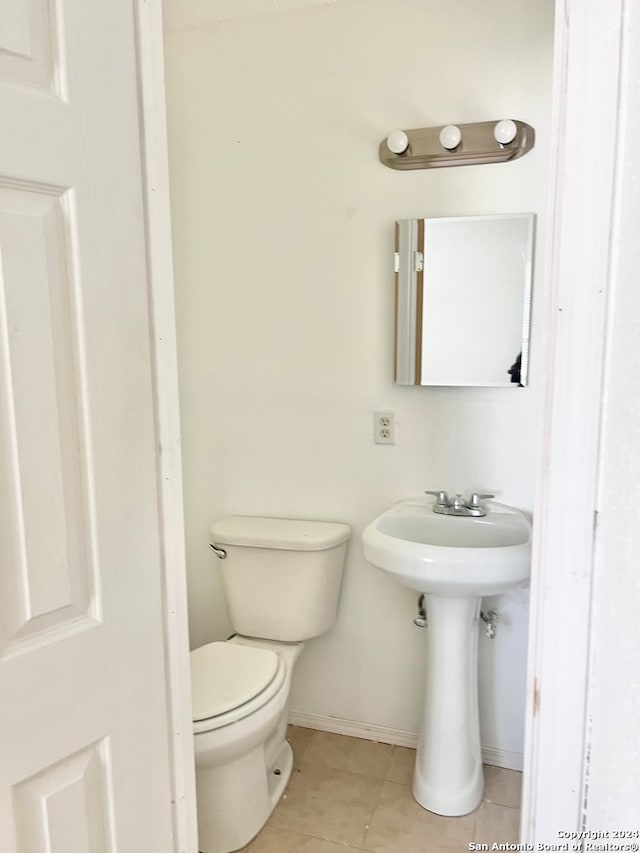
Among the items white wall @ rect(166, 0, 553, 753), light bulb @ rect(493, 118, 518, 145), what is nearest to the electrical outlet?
white wall @ rect(166, 0, 553, 753)

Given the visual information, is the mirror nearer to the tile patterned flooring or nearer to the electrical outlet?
the electrical outlet

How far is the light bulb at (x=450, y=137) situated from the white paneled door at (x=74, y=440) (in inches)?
41.7

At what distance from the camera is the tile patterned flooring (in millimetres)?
1690

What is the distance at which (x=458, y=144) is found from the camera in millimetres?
1745

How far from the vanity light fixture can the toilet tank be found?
1142 mm

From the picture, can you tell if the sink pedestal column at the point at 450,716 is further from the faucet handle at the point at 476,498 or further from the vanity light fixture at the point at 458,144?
the vanity light fixture at the point at 458,144

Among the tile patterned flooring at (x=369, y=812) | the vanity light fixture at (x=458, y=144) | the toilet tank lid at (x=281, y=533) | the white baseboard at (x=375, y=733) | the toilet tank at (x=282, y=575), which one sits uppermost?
the vanity light fixture at (x=458, y=144)

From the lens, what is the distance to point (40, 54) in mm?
767

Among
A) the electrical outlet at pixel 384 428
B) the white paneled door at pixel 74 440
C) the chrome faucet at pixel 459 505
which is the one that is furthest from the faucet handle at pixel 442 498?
the white paneled door at pixel 74 440

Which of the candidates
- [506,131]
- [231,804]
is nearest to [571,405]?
[506,131]

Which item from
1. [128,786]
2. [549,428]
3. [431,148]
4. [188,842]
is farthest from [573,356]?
[431,148]

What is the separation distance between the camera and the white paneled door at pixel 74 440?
0.77m

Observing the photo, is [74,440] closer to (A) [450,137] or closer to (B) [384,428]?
(B) [384,428]

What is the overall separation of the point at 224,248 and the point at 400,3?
0.88 m
